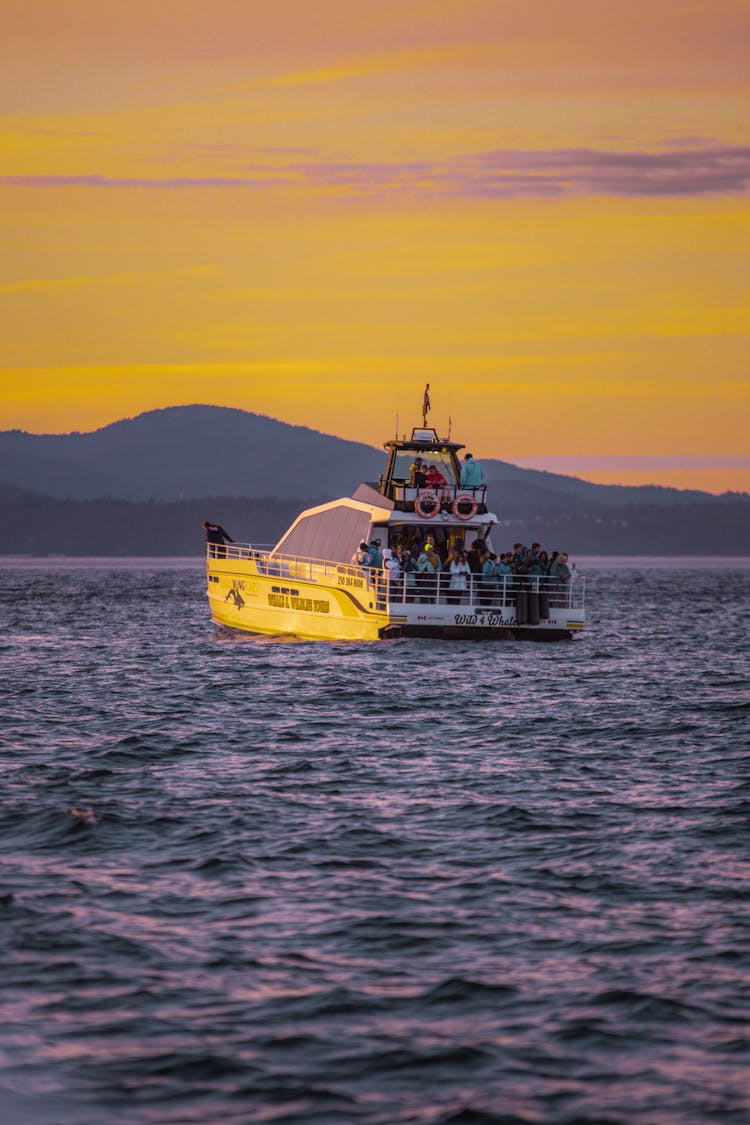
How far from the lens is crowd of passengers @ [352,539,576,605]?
36.0 metres

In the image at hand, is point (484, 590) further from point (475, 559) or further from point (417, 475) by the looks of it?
point (417, 475)

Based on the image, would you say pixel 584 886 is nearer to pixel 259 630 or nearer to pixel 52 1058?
pixel 52 1058

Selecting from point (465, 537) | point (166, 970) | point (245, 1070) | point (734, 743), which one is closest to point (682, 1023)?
point (245, 1070)

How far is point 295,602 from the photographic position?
3984 centimetres

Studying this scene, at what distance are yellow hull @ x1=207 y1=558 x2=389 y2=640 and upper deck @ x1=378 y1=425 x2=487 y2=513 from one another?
131 inches

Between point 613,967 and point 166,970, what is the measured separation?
121 inches

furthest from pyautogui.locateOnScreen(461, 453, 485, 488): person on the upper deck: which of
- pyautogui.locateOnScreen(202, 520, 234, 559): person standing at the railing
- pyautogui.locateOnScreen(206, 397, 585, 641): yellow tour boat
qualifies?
pyautogui.locateOnScreen(202, 520, 234, 559): person standing at the railing

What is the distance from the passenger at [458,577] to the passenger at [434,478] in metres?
4.42

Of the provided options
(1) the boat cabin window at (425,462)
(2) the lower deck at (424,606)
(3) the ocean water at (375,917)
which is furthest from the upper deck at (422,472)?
(3) the ocean water at (375,917)

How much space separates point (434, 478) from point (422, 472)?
1.26 ft

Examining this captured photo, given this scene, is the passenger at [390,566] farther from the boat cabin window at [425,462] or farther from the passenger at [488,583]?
the boat cabin window at [425,462]

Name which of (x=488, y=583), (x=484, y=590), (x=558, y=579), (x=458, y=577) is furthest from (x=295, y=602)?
(x=558, y=579)

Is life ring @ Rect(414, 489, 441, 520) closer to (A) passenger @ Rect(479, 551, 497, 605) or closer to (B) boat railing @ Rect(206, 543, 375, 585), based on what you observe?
(B) boat railing @ Rect(206, 543, 375, 585)

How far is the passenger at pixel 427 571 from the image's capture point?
1417 inches
